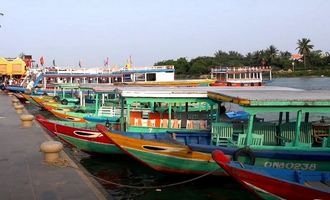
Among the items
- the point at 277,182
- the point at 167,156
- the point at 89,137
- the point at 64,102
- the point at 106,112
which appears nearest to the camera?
the point at 277,182

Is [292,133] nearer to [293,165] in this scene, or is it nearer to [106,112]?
[293,165]

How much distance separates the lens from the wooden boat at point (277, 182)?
25.3 ft

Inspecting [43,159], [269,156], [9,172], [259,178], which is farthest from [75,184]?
[269,156]

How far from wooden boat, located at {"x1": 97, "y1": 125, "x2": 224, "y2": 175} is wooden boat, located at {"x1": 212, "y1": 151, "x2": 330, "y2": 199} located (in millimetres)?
3003

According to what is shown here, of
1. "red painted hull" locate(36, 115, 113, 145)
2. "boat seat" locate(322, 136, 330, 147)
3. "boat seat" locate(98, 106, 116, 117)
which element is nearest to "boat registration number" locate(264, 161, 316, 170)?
"boat seat" locate(322, 136, 330, 147)

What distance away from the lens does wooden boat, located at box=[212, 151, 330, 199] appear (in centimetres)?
771

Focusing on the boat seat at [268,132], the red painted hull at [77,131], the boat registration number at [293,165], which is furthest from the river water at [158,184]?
the boat seat at [268,132]

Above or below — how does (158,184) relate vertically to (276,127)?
below

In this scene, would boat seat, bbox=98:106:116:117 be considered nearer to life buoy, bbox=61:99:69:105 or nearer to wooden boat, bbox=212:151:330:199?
life buoy, bbox=61:99:69:105

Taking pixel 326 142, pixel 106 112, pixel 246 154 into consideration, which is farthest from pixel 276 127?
pixel 106 112

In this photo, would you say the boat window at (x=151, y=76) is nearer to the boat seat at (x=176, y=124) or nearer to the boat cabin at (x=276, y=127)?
the boat seat at (x=176, y=124)

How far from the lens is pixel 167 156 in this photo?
12203 millimetres

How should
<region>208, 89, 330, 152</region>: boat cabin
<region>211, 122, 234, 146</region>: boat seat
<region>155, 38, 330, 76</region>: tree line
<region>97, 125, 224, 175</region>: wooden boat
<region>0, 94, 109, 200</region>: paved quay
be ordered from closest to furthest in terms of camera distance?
<region>0, 94, 109, 200</region>: paved quay → <region>208, 89, 330, 152</region>: boat cabin → <region>97, 125, 224, 175</region>: wooden boat → <region>211, 122, 234, 146</region>: boat seat → <region>155, 38, 330, 76</region>: tree line

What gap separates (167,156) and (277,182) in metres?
4.69
